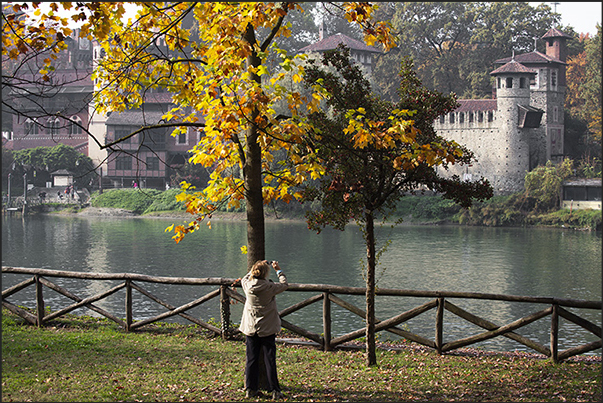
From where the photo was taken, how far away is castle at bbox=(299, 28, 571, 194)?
5331cm

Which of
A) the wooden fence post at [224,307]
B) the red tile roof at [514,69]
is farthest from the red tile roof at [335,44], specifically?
the wooden fence post at [224,307]

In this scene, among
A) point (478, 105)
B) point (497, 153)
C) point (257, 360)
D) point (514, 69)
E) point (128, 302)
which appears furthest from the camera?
point (478, 105)

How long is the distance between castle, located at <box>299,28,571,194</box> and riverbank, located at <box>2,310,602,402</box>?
1842 inches

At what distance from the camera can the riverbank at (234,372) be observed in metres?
7.18

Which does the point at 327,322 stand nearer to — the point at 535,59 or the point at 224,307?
the point at 224,307

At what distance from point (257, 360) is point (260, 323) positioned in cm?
44

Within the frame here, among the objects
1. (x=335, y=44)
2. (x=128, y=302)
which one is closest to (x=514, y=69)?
(x=335, y=44)

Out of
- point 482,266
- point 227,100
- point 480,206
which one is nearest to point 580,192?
point 480,206

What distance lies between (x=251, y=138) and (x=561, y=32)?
183 feet

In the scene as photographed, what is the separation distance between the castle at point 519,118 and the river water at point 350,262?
1159 centimetres

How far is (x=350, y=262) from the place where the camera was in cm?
2953

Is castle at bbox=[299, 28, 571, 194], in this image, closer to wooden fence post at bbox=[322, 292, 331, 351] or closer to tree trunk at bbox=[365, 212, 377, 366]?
wooden fence post at bbox=[322, 292, 331, 351]

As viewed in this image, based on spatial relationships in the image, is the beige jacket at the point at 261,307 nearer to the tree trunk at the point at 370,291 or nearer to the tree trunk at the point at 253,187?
the tree trunk at the point at 253,187

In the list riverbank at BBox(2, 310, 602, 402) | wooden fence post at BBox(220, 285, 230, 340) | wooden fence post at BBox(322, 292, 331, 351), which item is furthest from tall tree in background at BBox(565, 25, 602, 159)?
wooden fence post at BBox(220, 285, 230, 340)
